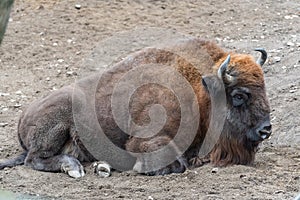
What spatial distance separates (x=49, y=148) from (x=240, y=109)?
197 cm

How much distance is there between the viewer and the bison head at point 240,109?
6.82 m

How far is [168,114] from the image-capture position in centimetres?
719

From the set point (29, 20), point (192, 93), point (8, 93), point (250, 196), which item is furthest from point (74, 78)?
point (250, 196)

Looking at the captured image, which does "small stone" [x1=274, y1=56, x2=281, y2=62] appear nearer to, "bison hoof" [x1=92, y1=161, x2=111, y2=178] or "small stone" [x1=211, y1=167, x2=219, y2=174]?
"small stone" [x1=211, y1=167, x2=219, y2=174]

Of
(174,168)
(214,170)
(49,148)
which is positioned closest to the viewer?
(214,170)

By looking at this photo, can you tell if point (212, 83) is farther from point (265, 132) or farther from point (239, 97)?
point (265, 132)

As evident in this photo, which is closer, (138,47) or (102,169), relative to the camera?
(102,169)

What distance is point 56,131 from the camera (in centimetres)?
744

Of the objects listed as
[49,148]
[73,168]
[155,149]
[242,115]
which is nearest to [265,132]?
[242,115]

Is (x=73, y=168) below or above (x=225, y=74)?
below

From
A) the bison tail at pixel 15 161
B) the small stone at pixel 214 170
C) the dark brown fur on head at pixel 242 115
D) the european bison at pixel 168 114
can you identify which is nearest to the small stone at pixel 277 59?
the european bison at pixel 168 114

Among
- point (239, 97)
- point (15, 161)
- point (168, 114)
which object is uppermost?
point (239, 97)

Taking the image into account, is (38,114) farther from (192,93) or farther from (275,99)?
(275,99)

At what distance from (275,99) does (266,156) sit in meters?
1.48
